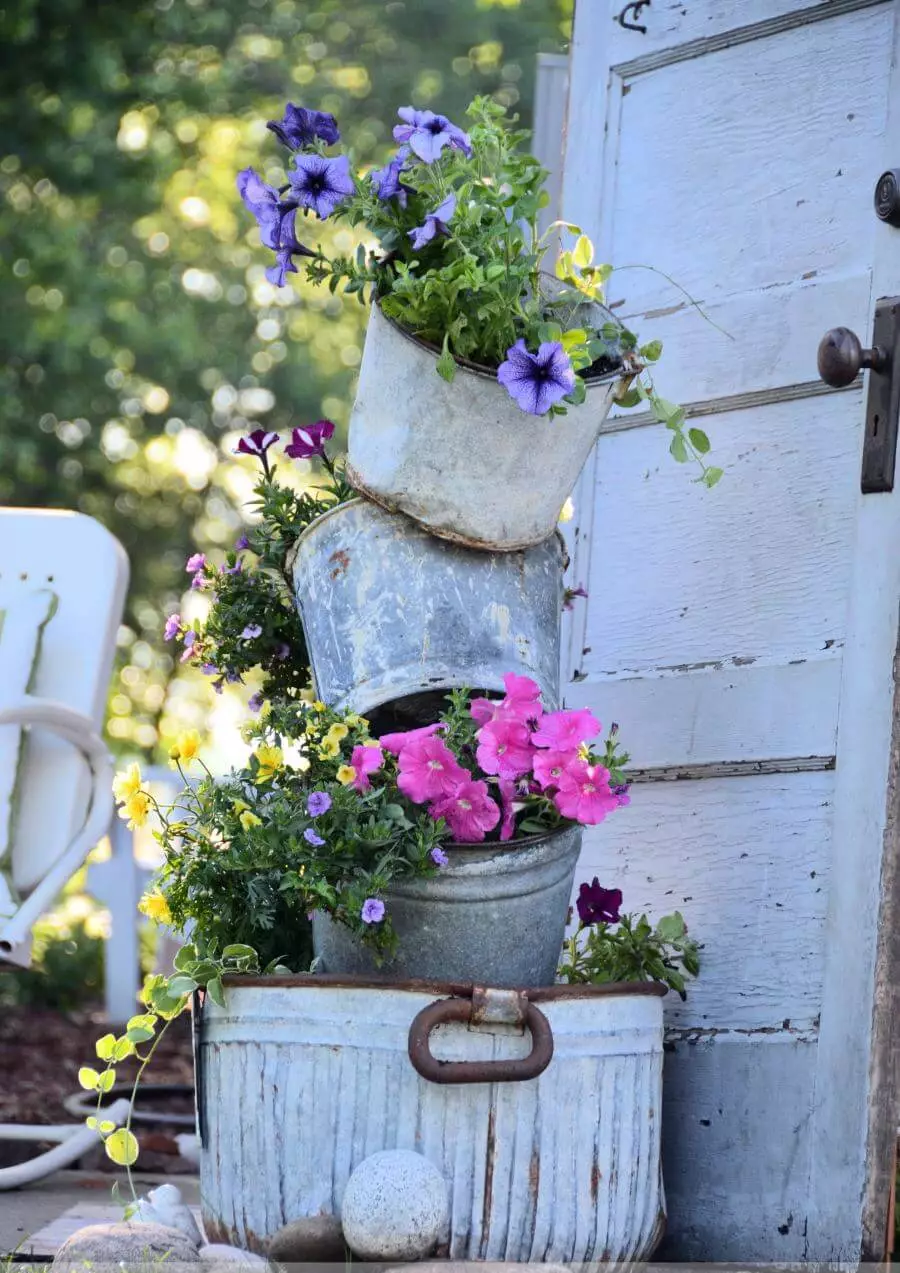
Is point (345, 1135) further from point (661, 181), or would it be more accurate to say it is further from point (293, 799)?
point (661, 181)

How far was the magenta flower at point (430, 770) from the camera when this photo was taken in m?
1.95

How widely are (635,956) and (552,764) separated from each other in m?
0.41

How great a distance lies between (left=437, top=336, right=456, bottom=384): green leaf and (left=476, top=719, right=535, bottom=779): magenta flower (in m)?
0.40

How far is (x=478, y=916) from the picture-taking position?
200cm

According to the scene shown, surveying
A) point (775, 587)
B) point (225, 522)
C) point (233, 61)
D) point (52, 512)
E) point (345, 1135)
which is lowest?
point (345, 1135)

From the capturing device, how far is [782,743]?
2289 millimetres

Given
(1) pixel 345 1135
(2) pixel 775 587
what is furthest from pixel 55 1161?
(2) pixel 775 587

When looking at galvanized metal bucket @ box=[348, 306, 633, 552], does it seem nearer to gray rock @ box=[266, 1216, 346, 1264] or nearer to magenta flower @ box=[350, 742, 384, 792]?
magenta flower @ box=[350, 742, 384, 792]

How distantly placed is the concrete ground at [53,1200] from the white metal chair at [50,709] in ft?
0.19

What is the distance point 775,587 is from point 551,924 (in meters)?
0.59

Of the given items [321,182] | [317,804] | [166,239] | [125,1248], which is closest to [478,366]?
[321,182]

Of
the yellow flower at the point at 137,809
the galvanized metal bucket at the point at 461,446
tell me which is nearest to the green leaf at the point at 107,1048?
the yellow flower at the point at 137,809

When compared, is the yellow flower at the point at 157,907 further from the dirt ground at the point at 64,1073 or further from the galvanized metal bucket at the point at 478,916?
the dirt ground at the point at 64,1073

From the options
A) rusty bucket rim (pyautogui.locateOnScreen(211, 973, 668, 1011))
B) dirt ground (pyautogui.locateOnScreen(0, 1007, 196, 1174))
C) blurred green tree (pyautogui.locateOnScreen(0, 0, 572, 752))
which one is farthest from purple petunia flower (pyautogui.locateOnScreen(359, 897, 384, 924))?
blurred green tree (pyautogui.locateOnScreen(0, 0, 572, 752))
